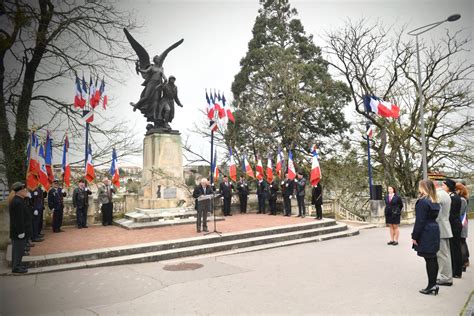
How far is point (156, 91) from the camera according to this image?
47.1 feet

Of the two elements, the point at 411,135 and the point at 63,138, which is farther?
the point at 411,135

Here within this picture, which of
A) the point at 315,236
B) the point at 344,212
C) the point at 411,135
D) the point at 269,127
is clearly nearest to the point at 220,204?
the point at 315,236

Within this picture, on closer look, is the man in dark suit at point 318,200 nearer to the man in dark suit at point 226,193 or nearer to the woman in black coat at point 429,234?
the man in dark suit at point 226,193

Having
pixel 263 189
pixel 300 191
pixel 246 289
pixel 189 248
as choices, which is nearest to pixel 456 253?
pixel 246 289

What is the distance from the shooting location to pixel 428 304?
4.92m

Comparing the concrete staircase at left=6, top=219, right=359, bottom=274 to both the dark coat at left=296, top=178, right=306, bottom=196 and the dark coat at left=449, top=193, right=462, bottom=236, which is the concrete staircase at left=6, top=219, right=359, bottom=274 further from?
the dark coat at left=449, top=193, right=462, bottom=236

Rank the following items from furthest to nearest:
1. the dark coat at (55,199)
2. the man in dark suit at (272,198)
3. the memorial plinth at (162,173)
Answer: the man in dark suit at (272,198) → the memorial plinth at (162,173) → the dark coat at (55,199)

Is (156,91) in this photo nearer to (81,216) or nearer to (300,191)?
(81,216)

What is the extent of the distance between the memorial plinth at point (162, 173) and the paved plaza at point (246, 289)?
5566mm

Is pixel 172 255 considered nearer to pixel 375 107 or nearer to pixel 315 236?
pixel 315 236

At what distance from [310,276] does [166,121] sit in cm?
990

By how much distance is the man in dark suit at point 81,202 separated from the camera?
12.6 meters

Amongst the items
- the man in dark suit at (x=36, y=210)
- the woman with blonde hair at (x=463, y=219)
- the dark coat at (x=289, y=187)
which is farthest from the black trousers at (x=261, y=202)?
the woman with blonde hair at (x=463, y=219)

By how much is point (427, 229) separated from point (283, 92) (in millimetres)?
19716
